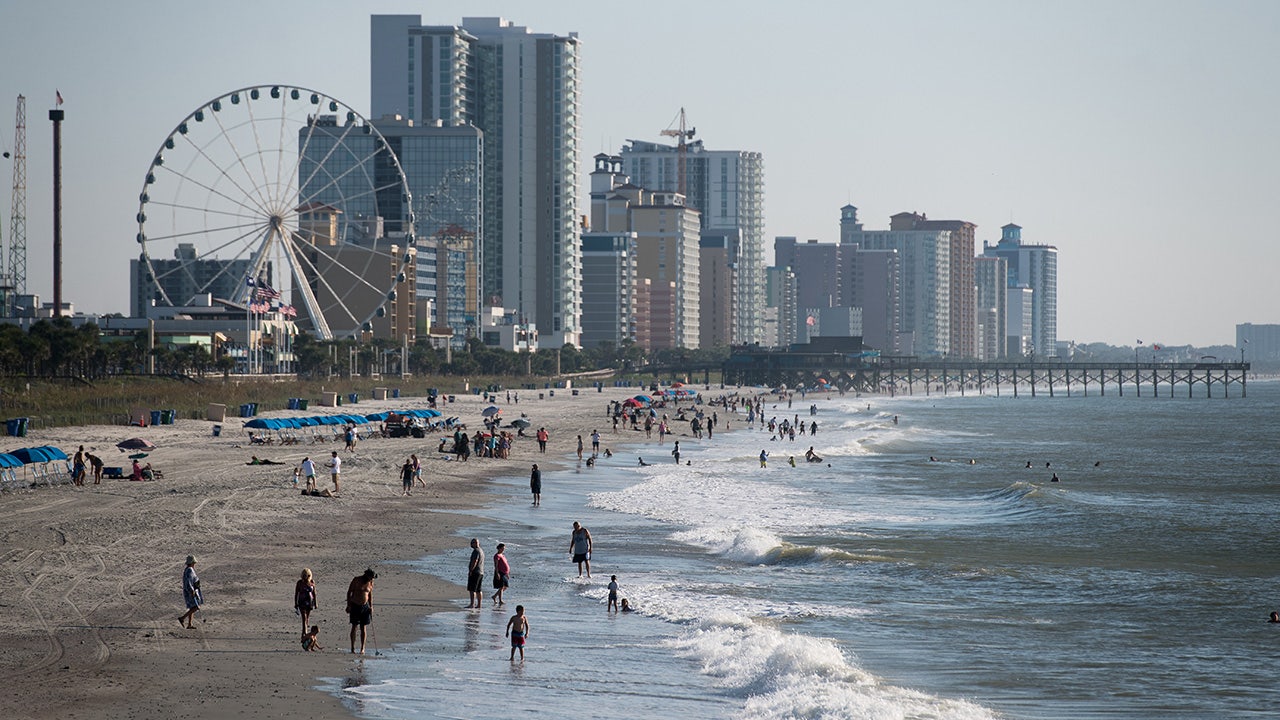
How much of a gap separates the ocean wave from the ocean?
0.16 feet

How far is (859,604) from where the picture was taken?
95.1ft

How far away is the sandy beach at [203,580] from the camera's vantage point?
1902cm

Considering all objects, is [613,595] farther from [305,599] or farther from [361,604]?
[305,599]

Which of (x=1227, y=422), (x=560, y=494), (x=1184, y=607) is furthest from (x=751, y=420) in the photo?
(x=1184, y=607)

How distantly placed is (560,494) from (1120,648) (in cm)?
2803

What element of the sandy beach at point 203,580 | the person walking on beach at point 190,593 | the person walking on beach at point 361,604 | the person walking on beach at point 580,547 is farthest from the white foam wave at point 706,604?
the person walking on beach at point 190,593

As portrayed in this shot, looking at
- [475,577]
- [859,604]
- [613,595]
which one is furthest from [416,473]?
[859,604]

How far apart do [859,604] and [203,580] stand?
13440 mm

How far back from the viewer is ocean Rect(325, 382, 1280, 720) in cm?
2106

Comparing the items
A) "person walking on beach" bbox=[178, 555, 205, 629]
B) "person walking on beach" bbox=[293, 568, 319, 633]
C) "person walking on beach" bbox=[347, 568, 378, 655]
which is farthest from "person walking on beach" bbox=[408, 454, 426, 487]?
"person walking on beach" bbox=[347, 568, 378, 655]

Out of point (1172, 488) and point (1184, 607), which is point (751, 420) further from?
point (1184, 607)

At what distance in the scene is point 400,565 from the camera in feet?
104

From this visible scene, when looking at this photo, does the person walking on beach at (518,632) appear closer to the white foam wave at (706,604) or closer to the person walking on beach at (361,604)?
the person walking on beach at (361,604)

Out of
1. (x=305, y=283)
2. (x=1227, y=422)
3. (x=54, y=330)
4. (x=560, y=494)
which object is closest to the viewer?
(x=560, y=494)
